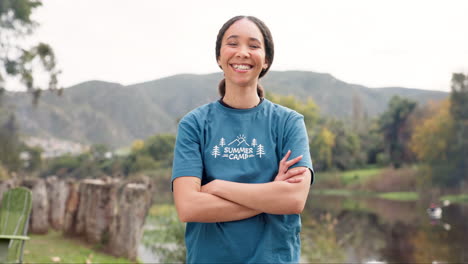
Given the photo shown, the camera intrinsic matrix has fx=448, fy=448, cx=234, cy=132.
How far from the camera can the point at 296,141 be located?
6.15 feet

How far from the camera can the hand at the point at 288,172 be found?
5.87 feet

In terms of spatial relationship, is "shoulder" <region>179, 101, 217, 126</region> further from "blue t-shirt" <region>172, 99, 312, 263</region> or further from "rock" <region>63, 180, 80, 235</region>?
"rock" <region>63, 180, 80, 235</region>

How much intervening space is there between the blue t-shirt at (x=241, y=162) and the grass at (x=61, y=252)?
17.9ft

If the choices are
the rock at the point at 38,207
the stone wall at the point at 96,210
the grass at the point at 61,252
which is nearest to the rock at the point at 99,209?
the stone wall at the point at 96,210

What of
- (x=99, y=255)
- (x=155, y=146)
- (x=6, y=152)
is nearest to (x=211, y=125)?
(x=99, y=255)

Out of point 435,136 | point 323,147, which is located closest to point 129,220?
point 435,136

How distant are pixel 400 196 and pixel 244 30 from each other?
93.1 ft

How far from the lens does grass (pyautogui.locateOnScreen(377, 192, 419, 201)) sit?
89.6ft

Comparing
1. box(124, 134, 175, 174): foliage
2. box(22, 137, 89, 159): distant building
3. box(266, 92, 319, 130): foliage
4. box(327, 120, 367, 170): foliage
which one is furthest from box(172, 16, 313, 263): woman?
box(327, 120, 367, 170): foliage

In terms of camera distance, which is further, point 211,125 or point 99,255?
point 99,255

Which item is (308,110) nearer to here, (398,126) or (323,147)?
(323,147)

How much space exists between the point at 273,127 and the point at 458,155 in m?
28.6

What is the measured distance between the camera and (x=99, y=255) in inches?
279

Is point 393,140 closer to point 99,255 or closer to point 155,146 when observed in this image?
point 155,146
